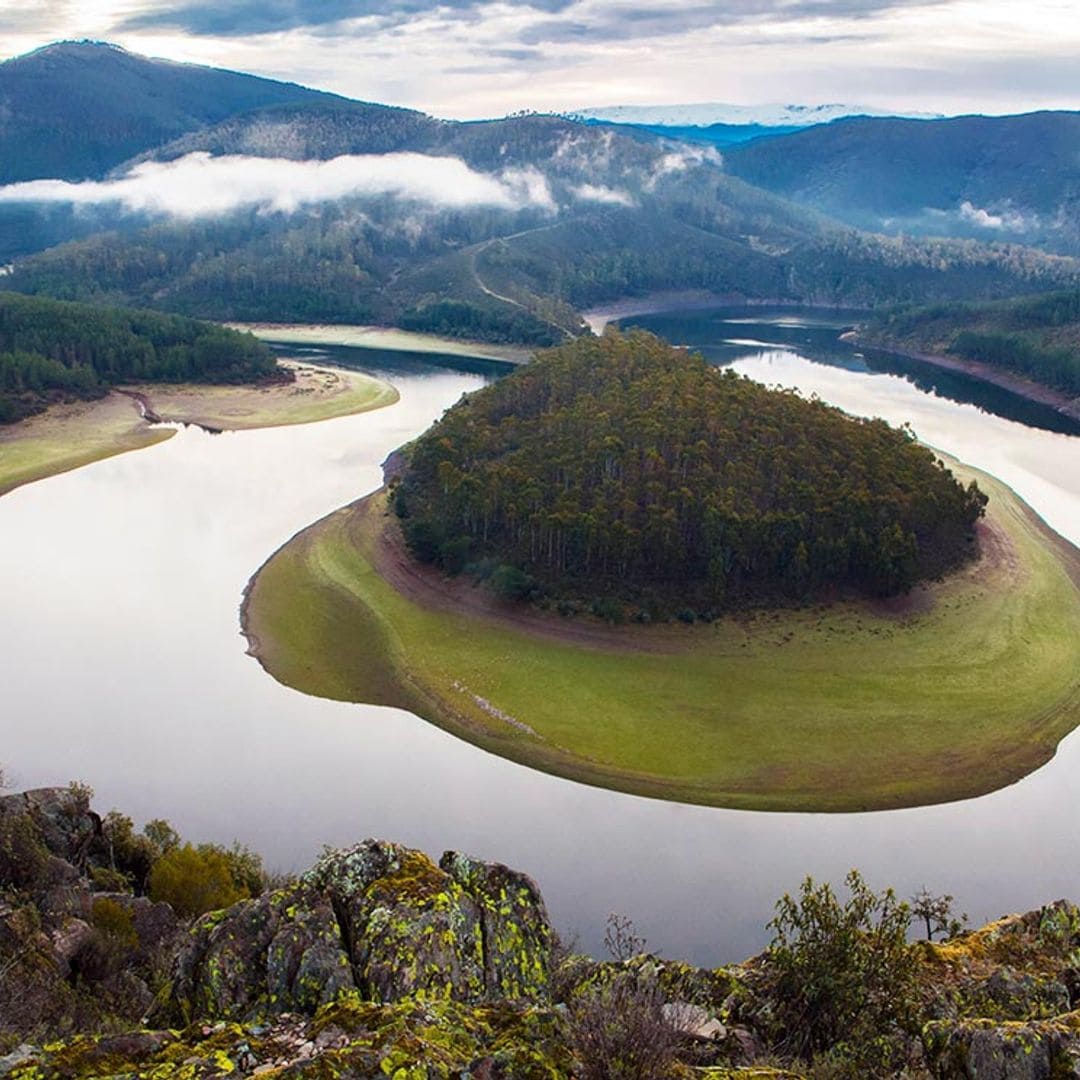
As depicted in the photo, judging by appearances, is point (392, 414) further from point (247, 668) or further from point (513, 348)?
point (247, 668)

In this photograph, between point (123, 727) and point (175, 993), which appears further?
point (123, 727)

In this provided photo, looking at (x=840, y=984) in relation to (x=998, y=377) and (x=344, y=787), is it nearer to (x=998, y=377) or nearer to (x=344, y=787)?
(x=344, y=787)

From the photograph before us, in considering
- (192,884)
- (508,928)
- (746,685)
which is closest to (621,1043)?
(508,928)

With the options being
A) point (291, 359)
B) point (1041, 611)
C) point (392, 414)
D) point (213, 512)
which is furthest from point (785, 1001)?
point (291, 359)

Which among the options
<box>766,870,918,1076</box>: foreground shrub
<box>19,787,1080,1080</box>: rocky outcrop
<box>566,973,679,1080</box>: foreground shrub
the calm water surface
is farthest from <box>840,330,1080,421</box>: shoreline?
<box>566,973,679,1080</box>: foreground shrub

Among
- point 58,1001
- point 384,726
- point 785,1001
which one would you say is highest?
point 785,1001

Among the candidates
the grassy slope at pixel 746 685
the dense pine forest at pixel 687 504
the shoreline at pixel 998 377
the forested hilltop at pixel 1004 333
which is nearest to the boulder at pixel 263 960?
the grassy slope at pixel 746 685
